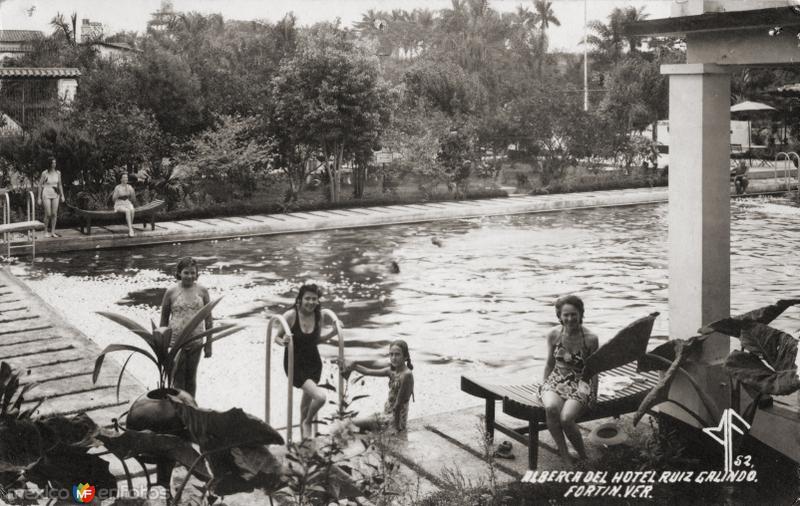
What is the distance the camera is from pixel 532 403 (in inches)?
238

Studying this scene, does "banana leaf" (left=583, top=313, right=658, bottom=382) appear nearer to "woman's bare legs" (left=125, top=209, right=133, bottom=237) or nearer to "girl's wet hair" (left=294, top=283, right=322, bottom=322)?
"girl's wet hair" (left=294, top=283, right=322, bottom=322)

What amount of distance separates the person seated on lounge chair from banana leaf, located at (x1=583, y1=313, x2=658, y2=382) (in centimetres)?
45

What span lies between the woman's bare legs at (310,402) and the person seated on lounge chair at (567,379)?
160 cm

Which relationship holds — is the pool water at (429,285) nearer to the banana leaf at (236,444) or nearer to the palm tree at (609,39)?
the banana leaf at (236,444)

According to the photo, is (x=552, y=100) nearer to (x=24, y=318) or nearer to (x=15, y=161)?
(x=15, y=161)

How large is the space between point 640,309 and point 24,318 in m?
7.61

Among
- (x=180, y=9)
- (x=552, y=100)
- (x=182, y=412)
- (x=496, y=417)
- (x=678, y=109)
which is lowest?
(x=496, y=417)

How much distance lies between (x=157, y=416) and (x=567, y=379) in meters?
2.70

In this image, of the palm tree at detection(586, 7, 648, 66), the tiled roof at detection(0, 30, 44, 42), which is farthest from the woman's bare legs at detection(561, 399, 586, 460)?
the palm tree at detection(586, 7, 648, 66)

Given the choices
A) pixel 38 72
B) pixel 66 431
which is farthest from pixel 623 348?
pixel 38 72

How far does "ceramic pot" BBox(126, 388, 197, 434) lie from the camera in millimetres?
4816

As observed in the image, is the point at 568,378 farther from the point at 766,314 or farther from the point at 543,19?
the point at 543,19

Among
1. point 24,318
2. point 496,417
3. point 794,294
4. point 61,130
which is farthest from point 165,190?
point 496,417

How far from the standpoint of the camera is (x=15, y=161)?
20.0 metres
